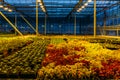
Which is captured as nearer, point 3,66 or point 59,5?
point 3,66

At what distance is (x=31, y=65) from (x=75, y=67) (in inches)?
57.9

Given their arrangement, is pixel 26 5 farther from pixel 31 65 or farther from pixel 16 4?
pixel 31 65

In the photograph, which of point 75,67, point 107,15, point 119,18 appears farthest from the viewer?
point 107,15

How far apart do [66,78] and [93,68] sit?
109cm

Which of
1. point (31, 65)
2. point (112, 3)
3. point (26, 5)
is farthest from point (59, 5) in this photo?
point (31, 65)

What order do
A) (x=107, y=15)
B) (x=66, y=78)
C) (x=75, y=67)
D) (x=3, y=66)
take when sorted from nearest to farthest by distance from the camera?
(x=66, y=78)
(x=75, y=67)
(x=3, y=66)
(x=107, y=15)

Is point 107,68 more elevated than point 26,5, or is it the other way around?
point 26,5

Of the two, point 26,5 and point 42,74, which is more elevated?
point 26,5

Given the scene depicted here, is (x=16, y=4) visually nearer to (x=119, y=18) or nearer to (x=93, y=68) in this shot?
(x=119, y=18)

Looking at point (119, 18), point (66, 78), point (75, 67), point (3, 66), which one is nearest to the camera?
point (66, 78)

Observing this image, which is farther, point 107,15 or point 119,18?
point 107,15

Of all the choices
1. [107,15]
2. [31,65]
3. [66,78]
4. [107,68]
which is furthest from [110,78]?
[107,15]

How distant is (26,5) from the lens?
45375 millimetres

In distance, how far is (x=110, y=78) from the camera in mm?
7051
